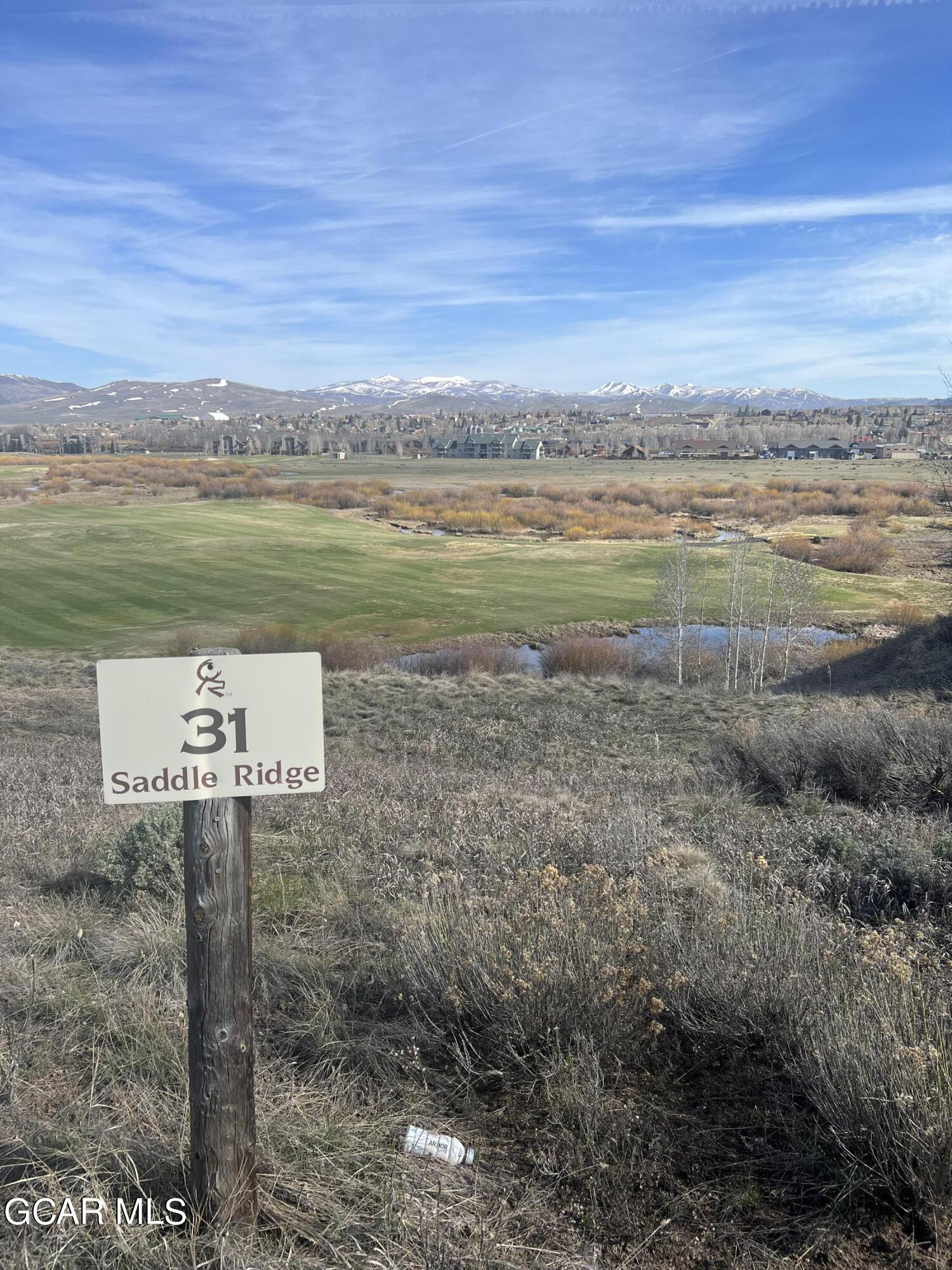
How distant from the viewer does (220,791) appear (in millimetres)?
2674

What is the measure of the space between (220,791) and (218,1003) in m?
0.68

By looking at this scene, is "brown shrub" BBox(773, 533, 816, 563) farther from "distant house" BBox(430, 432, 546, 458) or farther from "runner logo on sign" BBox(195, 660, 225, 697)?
"distant house" BBox(430, 432, 546, 458)

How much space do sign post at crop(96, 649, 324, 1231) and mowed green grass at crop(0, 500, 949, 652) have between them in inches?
1173

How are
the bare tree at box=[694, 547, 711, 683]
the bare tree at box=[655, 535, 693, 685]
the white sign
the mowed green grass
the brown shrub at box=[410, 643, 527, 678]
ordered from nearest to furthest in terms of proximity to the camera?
the white sign
the brown shrub at box=[410, 643, 527, 678]
the bare tree at box=[694, 547, 711, 683]
the bare tree at box=[655, 535, 693, 685]
the mowed green grass

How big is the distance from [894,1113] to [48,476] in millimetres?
111730

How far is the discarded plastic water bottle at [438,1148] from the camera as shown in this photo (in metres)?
3.14

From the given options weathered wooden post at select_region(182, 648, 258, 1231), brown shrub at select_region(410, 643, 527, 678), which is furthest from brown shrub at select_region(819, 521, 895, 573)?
weathered wooden post at select_region(182, 648, 258, 1231)

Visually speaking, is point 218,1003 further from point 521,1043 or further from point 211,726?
point 521,1043

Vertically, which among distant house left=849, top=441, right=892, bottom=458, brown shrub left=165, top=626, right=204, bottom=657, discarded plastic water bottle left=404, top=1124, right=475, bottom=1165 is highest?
distant house left=849, top=441, right=892, bottom=458

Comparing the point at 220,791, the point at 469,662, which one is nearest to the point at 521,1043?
the point at 220,791

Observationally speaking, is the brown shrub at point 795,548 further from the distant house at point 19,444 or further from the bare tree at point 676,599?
the distant house at point 19,444

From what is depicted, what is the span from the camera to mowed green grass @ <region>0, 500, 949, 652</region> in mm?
35688

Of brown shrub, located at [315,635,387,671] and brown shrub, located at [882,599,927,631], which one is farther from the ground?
brown shrub, located at [882,599,927,631]

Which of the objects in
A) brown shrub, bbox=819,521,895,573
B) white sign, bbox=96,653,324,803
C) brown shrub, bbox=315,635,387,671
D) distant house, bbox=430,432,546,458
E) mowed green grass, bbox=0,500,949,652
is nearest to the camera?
white sign, bbox=96,653,324,803
